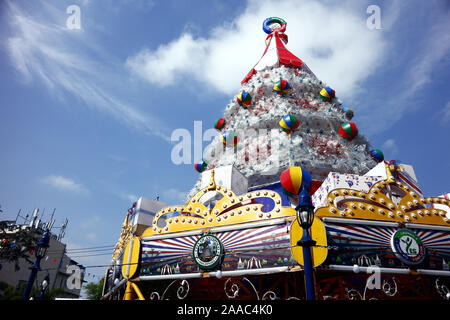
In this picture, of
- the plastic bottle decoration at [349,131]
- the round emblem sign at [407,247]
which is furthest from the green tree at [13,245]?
the round emblem sign at [407,247]

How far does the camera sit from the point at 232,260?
852cm

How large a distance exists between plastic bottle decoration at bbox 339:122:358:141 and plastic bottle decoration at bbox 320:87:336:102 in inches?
103

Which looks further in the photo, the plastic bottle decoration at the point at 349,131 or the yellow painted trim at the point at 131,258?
the plastic bottle decoration at the point at 349,131

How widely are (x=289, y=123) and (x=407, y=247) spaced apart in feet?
26.8

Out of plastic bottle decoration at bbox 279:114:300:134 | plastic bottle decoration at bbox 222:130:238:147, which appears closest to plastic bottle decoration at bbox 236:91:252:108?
plastic bottle decoration at bbox 222:130:238:147

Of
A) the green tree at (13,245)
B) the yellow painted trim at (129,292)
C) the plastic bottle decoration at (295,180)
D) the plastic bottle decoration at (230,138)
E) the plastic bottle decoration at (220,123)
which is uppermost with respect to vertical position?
the plastic bottle decoration at (220,123)

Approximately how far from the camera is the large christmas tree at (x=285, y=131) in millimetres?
14461

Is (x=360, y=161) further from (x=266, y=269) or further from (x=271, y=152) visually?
(x=266, y=269)

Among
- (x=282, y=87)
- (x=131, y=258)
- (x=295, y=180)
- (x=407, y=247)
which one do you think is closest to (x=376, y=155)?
(x=282, y=87)

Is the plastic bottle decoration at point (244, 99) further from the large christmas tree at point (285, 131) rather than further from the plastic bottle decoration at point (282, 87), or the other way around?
the plastic bottle decoration at point (282, 87)

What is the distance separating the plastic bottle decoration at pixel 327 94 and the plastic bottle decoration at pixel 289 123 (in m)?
3.90

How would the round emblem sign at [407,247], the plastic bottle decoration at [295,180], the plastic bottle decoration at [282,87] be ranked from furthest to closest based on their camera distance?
the plastic bottle decoration at [282,87] → the plastic bottle decoration at [295,180] → the round emblem sign at [407,247]
